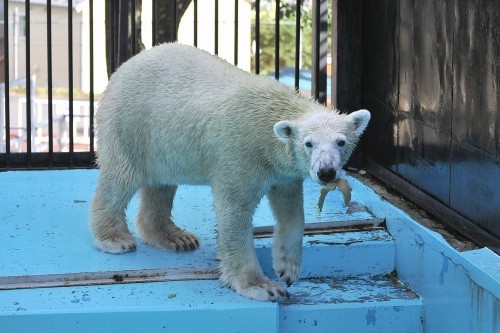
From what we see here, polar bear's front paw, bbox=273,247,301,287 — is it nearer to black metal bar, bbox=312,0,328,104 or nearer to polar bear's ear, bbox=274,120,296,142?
polar bear's ear, bbox=274,120,296,142

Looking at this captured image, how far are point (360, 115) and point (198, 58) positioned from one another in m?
1.02

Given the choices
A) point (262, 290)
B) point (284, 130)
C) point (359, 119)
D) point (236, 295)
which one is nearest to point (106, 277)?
point (236, 295)

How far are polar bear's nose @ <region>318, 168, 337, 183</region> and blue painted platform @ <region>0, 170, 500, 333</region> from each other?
0.68 m

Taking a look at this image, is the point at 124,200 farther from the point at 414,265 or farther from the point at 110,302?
the point at 414,265

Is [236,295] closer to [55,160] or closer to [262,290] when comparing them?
[262,290]

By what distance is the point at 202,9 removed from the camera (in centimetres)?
2142

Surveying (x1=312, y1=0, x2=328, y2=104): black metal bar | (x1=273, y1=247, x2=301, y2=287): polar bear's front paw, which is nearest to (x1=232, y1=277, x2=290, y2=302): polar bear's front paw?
(x1=273, y1=247, x2=301, y2=287): polar bear's front paw

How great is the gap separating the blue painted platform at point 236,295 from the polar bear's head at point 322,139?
65 cm

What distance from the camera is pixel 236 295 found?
13.1 ft

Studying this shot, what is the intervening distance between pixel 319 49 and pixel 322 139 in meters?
2.64

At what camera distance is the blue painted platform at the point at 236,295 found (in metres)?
3.79

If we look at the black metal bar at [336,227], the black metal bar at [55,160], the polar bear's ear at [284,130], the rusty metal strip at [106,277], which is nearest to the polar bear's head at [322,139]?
the polar bear's ear at [284,130]

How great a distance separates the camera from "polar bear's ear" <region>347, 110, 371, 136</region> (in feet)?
12.1

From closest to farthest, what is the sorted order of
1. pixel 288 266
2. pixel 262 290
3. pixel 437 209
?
pixel 262 290 → pixel 288 266 → pixel 437 209
